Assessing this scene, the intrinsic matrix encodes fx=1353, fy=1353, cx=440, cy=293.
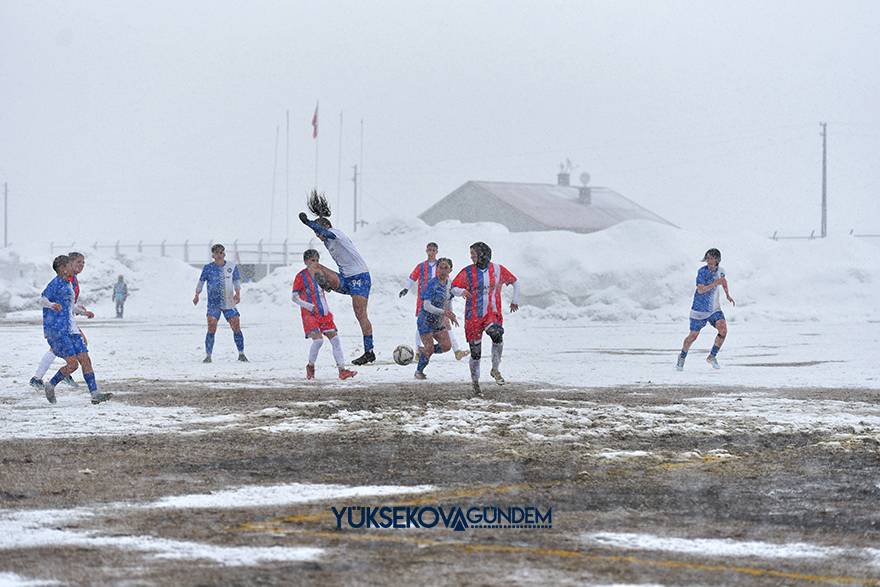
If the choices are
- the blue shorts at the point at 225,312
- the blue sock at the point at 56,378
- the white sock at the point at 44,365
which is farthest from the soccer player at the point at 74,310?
the blue shorts at the point at 225,312

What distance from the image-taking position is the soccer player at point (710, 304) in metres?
18.1

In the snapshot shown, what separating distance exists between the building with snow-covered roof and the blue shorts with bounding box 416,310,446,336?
5453 centimetres

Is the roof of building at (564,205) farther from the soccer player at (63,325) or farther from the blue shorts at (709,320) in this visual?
the soccer player at (63,325)

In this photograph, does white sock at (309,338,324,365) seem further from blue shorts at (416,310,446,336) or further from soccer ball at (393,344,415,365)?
blue shorts at (416,310,446,336)

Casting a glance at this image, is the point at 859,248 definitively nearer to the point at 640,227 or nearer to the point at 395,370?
the point at 640,227

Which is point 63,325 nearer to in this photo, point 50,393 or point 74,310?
point 74,310

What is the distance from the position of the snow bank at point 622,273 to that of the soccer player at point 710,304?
2049 cm

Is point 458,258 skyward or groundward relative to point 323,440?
skyward

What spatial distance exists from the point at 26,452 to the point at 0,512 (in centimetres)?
246

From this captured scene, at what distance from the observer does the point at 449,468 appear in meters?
8.08

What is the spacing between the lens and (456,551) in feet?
18.2

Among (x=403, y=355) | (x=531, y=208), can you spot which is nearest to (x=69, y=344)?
(x=403, y=355)

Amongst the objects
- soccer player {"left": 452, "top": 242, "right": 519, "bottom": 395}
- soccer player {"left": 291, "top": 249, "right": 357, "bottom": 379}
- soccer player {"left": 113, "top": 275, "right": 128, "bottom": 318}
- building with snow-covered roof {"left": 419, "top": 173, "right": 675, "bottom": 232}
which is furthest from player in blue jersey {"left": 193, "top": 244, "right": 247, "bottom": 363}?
building with snow-covered roof {"left": 419, "top": 173, "right": 675, "bottom": 232}

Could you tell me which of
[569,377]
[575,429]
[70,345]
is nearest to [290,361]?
[569,377]
